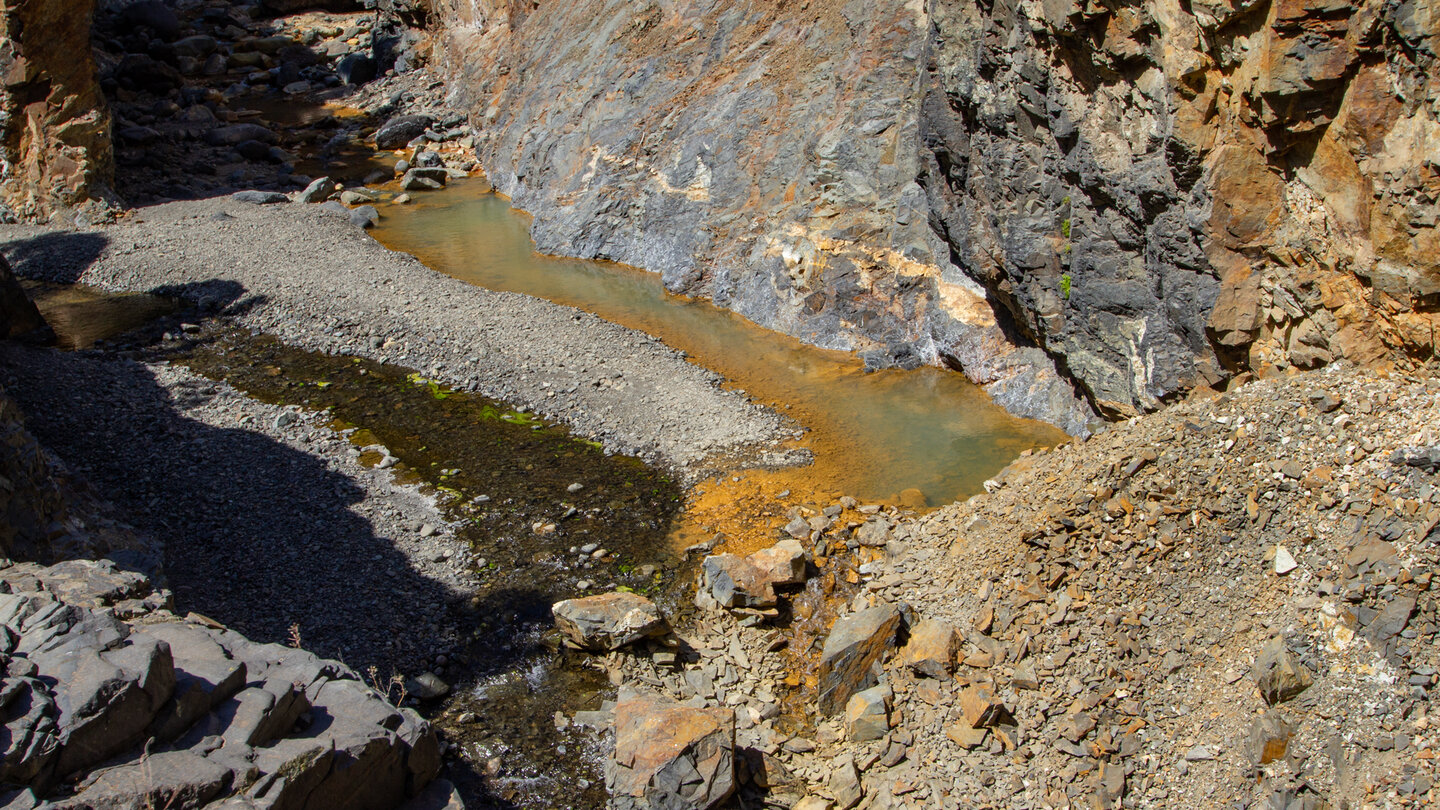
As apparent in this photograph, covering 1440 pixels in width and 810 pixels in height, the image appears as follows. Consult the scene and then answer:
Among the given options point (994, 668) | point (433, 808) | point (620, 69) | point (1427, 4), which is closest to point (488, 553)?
point (433, 808)

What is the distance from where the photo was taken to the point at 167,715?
5262mm

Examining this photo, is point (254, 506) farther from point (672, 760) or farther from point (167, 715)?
point (672, 760)

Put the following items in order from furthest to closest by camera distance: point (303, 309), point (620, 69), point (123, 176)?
point (123, 176), point (620, 69), point (303, 309)

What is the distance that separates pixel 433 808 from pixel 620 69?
20.0 meters

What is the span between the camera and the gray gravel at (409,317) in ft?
45.4

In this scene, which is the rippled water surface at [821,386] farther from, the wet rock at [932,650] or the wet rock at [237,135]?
the wet rock at [237,135]

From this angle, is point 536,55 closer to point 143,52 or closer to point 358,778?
point 143,52

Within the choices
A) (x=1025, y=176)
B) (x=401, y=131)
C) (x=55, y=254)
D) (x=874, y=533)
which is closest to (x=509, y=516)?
(x=874, y=533)

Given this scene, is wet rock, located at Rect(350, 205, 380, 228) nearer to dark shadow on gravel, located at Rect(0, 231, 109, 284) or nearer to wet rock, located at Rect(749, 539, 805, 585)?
dark shadow on gravel, located at Rect(0, 231, 109, 284)

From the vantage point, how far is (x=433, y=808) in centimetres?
619

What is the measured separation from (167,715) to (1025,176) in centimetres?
1155

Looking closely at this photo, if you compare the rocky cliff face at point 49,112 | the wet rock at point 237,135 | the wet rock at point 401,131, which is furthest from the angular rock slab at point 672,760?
the wet rock at point 237,135

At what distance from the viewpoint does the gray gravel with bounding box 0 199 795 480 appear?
13.9 metres

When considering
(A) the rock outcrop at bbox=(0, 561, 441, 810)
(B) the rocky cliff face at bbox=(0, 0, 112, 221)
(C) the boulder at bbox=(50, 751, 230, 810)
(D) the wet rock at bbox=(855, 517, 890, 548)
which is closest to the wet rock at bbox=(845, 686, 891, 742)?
(D) the wet rock at bbox=(855, 517, 890, 548)
